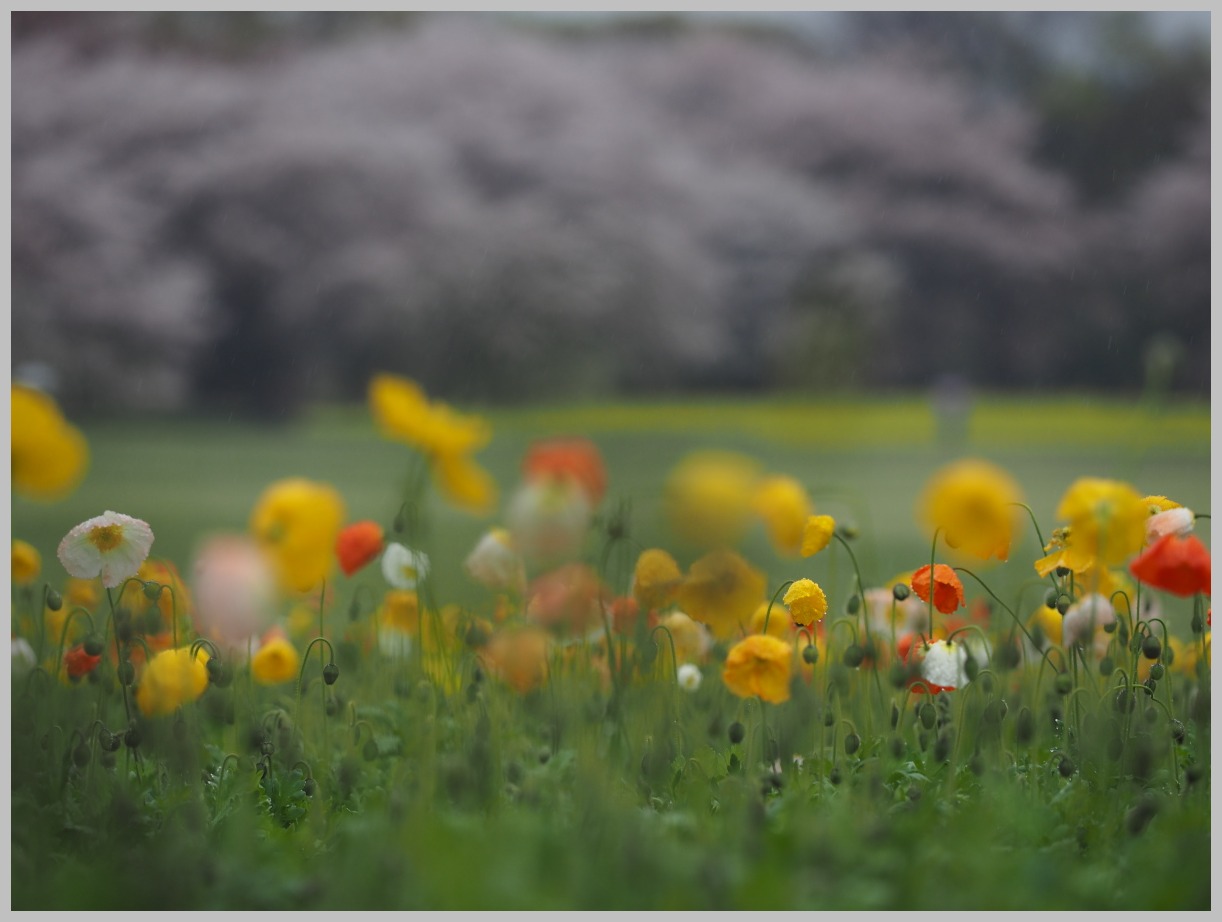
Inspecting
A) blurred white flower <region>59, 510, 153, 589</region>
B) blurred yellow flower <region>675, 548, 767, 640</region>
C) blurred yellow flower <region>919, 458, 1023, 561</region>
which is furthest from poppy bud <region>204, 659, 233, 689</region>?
blurred yellow flower <region>919, 458, 1023, 561</region>

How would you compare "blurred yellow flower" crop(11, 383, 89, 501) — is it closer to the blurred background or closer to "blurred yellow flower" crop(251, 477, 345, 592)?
"blurred yellow flower" crop(251, 477, 345, 592)

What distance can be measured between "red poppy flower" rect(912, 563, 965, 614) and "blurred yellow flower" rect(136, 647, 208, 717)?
0.74m

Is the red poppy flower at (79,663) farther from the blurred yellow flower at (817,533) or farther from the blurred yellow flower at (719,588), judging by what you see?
the blurred yellow flower at (817,533)

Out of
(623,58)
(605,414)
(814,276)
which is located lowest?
(605,414)

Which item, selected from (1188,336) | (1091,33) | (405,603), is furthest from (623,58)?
(405,603)

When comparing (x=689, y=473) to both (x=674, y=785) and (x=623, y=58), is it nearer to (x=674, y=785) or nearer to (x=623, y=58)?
(x=674, y=785)

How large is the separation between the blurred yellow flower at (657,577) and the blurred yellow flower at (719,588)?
0.04ft

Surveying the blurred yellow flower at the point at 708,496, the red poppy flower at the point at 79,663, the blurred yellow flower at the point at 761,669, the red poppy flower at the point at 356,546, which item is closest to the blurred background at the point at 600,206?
the red poppy flower at the point at 79,663

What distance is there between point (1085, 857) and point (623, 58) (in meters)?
17.1

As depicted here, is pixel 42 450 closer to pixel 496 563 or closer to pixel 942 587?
pixel 496 563

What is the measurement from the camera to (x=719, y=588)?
1.24 metres

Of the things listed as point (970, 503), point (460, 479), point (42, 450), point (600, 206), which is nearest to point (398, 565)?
Result: point (460, 479)

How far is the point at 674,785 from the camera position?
1.27 meters

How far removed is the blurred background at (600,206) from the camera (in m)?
11.5
